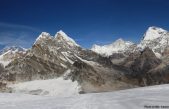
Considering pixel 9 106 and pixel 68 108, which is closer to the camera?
pixel 68 108

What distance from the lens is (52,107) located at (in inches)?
856

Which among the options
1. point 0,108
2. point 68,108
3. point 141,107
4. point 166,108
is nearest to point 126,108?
point 141,107

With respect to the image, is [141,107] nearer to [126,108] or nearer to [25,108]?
[126,108]

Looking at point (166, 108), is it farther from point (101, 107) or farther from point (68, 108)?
point (68, 108)

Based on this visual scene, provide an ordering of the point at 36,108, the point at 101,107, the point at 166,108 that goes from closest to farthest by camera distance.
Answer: the point at 166,108 < the point at 101,107 < the point at 36,108

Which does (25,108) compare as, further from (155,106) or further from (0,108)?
(155,106)

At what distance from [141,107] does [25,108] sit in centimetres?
748

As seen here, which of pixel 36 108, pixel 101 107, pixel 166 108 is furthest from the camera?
pixel 36 108

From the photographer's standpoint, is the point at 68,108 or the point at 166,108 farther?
the point at 68,108

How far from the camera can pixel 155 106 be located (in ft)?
63.7

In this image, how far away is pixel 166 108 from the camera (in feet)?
60.6

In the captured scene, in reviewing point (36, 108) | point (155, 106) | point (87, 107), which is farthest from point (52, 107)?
point (155, 106)

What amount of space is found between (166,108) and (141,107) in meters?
1.61

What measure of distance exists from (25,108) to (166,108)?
897 centimetres
